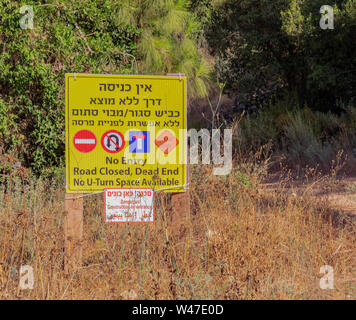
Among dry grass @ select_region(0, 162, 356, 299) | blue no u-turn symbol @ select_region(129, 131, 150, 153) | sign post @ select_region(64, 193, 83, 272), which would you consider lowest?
dry grass @ select_region(0, 162, 356, 299)

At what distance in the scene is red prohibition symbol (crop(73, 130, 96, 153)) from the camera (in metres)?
4.38

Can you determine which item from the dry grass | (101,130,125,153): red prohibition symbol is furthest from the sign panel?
the dry grass

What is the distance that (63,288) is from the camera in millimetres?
3824

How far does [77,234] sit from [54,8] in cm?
443

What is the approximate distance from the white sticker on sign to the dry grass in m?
0.12

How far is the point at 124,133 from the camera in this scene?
4.43 metres

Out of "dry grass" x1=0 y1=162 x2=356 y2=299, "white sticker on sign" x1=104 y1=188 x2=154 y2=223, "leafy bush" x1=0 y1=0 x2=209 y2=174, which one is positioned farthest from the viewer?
"leafy bush" x1=0 y1=0 x2=209 y2=174

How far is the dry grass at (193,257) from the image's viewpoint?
12.6ft

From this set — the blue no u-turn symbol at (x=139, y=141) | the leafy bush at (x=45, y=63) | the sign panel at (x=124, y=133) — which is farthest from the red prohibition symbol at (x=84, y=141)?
the leafy bush at (x=45, y=63)

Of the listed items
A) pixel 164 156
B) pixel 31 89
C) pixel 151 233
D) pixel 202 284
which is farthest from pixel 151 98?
pixel 31 89

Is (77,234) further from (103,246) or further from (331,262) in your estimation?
(331,262)

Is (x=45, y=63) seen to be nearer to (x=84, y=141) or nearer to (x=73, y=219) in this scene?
(x=84, y=141)

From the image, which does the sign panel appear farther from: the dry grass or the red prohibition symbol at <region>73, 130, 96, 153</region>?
the dry grass

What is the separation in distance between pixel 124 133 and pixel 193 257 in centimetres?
115
